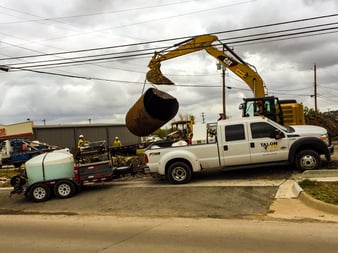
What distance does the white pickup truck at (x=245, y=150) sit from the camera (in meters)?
13.7

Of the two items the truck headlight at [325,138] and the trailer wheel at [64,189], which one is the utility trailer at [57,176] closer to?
the trailer wheel at [64,189]

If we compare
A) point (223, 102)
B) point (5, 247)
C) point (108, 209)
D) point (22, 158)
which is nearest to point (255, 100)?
point (108, 209)

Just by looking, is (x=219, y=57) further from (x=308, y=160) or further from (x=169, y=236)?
(x=169, y=236)

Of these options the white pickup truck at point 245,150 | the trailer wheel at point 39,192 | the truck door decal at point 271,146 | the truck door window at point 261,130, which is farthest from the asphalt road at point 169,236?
the truck door window at point 261,130

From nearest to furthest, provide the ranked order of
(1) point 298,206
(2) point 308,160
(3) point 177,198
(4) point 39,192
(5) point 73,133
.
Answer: (1) point 298,206
(3) point 177,198
(2) point 308,160
(4) point 39,192
(5) point 73,133

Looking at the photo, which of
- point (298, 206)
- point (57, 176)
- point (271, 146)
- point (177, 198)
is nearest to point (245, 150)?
point (271, 146)

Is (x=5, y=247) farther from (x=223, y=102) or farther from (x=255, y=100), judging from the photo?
(x=223, y=102)

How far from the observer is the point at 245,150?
45.5 feet

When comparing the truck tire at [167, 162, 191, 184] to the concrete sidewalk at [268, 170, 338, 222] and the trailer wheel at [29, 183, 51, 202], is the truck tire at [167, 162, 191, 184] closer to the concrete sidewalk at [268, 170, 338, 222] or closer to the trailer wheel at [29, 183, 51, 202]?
the concrete sidewalk at [268, 170, 338, 222]

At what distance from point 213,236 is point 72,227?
141 inches

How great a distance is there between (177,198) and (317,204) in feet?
12.9

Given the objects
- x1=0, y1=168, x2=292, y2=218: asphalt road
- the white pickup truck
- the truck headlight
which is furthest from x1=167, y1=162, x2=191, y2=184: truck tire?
the truck headlight

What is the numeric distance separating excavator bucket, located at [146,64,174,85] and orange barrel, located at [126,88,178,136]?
1.62ft

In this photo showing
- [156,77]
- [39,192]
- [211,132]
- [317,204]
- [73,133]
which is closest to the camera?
[317,204]
